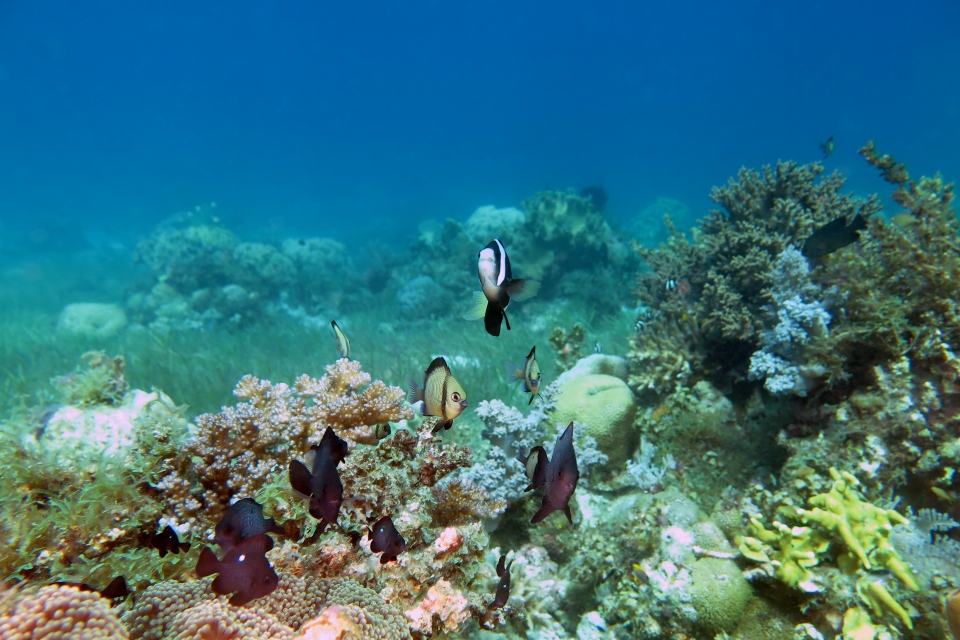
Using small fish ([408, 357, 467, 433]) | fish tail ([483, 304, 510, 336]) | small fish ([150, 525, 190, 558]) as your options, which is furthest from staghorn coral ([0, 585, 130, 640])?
fish tail ([483, 304, 510, 336])

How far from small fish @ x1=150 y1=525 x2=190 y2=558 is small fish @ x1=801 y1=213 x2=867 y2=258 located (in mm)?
5783

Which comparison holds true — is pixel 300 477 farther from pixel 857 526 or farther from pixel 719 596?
pixel 857 526

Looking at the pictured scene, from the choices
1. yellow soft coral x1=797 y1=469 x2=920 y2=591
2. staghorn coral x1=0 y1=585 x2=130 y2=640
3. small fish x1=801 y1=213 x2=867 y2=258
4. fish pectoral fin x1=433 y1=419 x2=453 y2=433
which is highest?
small fish x1=801 y1=213 x2=867 y2=258

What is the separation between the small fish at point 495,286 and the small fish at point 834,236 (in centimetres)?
414

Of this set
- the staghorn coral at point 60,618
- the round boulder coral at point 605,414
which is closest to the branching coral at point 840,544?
the round boulder coral at point 605,414

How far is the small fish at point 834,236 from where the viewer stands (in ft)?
14.5

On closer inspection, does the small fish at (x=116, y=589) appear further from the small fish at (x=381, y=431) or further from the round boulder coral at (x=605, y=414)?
the round boulder coral at (x=605, y=414)

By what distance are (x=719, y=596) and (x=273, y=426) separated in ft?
10.3

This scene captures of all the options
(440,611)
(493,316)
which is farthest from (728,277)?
(440,611)

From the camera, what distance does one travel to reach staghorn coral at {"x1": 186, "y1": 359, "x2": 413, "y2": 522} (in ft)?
9.55

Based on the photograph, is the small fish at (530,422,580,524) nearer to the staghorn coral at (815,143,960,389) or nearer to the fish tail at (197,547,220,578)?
Answer: the fish tail at (197,547,220,578)

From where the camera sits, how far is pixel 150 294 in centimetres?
1811

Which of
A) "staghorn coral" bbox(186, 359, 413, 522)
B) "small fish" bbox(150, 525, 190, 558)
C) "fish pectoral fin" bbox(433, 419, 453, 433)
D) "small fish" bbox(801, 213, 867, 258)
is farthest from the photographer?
"small fish" bbox(801, 213, 867, 258)

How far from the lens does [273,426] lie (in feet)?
10.3
